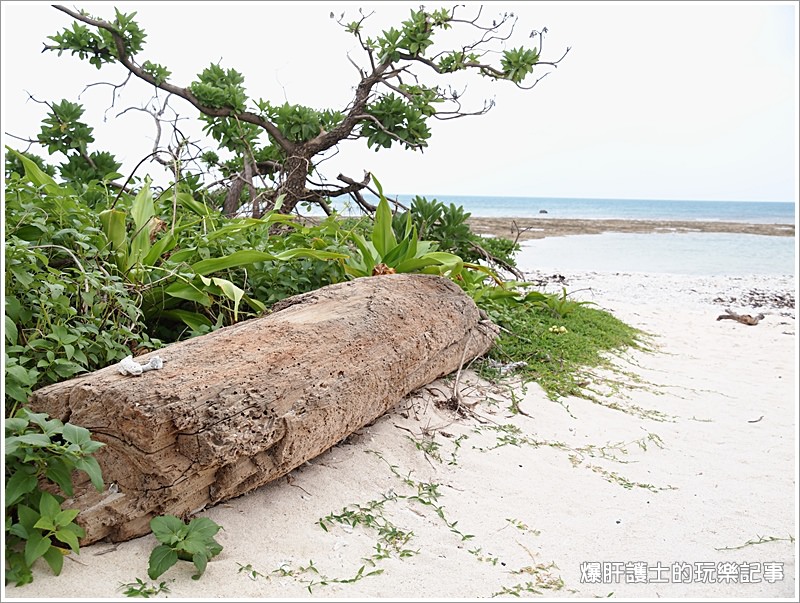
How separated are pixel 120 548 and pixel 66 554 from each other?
0.17 m

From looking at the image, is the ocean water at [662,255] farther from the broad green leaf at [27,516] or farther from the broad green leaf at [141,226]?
the broad green leaf at [27,516]

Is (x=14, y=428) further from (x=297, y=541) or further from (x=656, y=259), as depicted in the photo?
(x=656, y=259)

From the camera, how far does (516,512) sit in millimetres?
2920

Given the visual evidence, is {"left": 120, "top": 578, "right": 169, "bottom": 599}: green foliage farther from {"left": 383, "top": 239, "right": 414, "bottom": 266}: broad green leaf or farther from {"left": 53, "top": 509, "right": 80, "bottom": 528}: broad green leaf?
{"left": 383, "top": 239, "right": 414, "bottom": 266}: broad green leaf

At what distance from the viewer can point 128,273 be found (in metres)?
3.33

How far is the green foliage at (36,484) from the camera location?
2.07m

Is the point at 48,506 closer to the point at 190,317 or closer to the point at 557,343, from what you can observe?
the point at 190,317

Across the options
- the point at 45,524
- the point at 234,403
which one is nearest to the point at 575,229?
the point at 234,403

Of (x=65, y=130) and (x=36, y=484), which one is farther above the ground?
(x=65, y=130)

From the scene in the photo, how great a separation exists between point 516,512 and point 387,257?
6.78 feet

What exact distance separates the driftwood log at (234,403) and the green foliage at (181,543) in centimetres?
14

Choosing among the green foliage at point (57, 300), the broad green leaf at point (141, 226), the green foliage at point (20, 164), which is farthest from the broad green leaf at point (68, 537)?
the green foliage at point (20, 164)

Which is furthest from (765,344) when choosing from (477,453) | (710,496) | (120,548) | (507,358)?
(120,548)

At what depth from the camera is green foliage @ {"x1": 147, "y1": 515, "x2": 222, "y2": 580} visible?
86.0 inches
